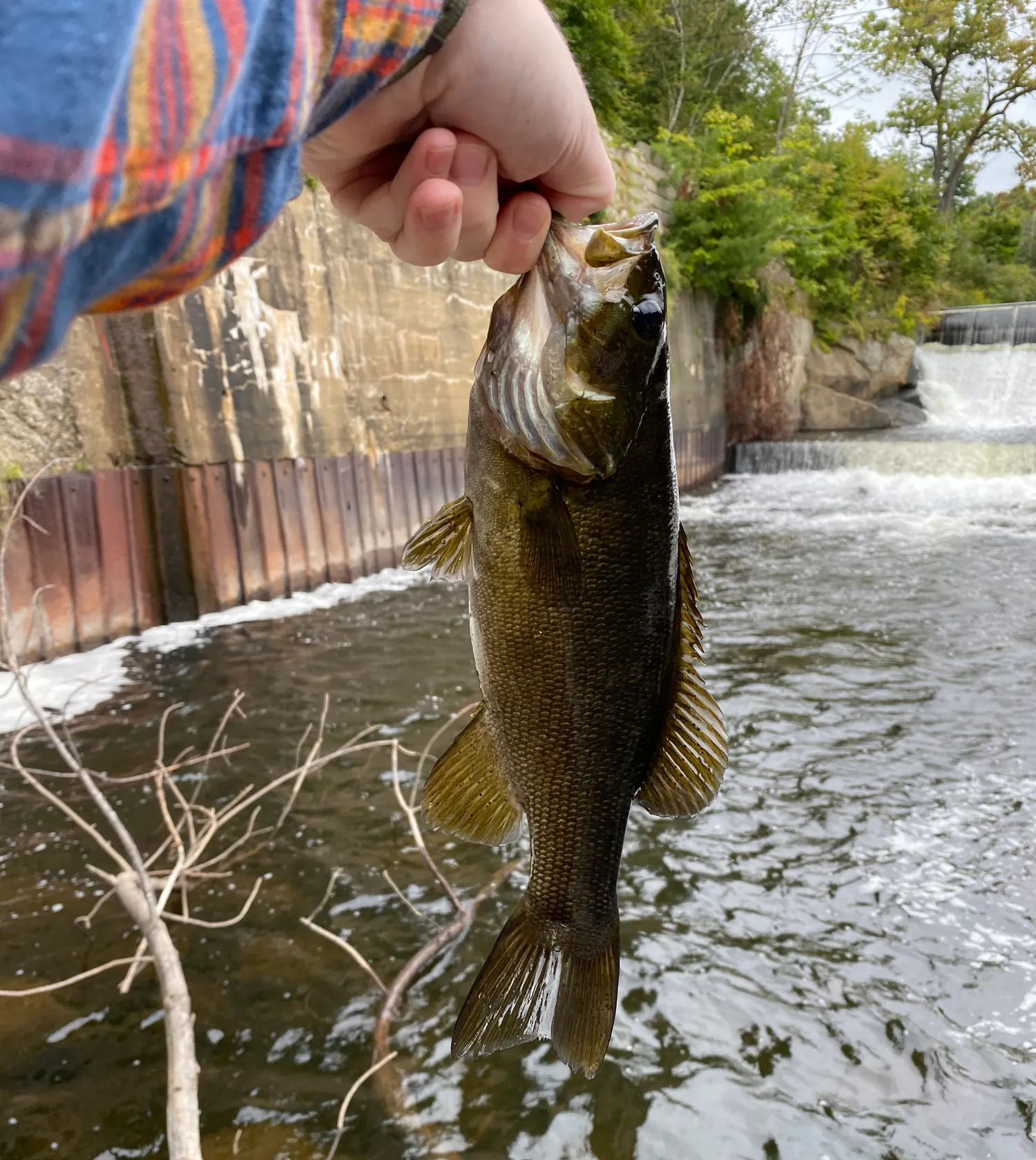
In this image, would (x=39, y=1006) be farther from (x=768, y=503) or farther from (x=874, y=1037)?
(x=768, y=503)

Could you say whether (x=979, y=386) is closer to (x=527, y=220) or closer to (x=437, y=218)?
(x=527, y=220)

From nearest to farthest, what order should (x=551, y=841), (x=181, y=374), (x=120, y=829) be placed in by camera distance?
1. (x=551, y=841)
2. (x=120, y=829)
3. (x=181, y=374)

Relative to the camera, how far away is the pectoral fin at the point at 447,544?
70.9 inches

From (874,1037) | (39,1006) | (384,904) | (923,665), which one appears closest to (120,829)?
(39,1006)

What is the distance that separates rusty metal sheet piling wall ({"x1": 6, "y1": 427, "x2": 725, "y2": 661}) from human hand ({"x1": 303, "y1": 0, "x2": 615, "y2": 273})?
403cm

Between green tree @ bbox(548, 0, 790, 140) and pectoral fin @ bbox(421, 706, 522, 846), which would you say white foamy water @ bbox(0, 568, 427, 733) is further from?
green tree @ bbox(548, 0, 790, 140)

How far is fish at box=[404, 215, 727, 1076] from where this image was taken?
1.70 m

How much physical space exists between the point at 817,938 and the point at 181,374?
20.8ft

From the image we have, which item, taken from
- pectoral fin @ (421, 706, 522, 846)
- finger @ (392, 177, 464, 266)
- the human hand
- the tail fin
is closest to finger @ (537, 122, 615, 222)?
the human hand

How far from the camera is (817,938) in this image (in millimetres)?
3736

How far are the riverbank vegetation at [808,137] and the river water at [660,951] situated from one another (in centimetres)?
1219

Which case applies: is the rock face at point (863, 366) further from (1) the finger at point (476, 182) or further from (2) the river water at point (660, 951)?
(1) the finger at point (476, 182)

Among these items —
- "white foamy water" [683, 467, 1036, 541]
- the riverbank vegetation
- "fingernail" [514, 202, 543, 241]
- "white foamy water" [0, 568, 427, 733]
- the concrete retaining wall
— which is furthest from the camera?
the riverbank vegetation

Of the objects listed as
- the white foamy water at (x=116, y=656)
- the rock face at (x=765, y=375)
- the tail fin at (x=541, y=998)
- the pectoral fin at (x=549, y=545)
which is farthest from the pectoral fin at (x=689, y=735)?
the rock face at (x=765, y=375)
